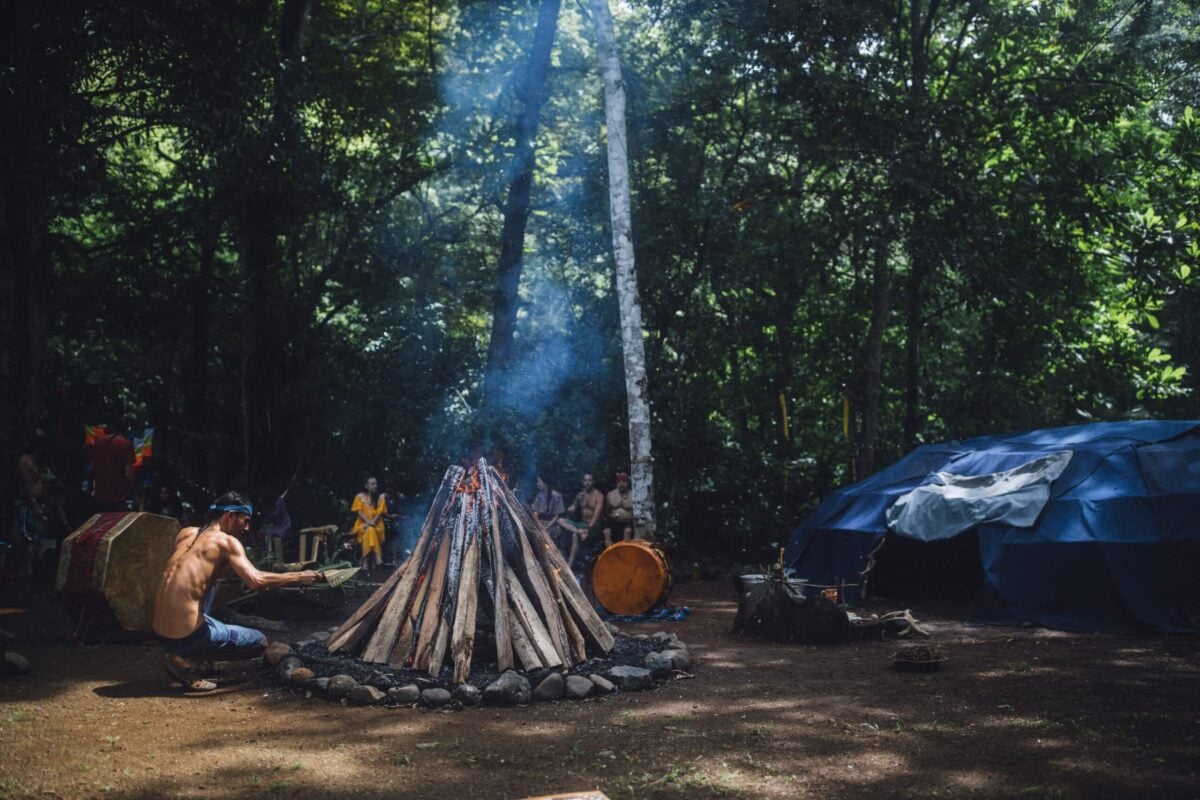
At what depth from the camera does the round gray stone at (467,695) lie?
7.57m

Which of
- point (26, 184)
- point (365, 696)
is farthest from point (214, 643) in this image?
point (26, 184)

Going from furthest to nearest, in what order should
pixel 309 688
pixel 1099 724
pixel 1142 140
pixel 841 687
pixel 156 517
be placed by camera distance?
pixel 1142 140, pixel 156 517, pixel 841 687, pixel 309 688, pixel 1099 724

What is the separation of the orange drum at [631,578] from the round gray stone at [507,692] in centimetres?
459

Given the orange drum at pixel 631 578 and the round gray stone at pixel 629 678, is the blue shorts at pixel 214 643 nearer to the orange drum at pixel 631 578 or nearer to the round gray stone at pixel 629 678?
the round gray stone at pixel 629 678

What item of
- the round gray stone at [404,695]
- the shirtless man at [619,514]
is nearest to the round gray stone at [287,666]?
the round gray stone at [404,695]

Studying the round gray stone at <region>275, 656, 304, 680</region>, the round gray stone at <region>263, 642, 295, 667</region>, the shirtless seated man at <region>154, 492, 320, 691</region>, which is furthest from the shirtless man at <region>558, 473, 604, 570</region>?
the shirtless seated man at <region>154, 492, 320, 691</region>

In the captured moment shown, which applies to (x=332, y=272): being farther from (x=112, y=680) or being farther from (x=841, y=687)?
(x=841, y=687)

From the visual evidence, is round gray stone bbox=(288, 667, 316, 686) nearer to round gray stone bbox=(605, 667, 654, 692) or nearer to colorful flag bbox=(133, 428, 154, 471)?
round gray stone bbox=(605, 667, 654, 692)

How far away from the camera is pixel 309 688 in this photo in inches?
311

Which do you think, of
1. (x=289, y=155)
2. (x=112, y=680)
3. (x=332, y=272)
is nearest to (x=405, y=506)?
(x=332, y=272)

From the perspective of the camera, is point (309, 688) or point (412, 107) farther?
point (412, 107)

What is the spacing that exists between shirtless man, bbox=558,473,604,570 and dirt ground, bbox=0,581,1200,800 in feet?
22.3

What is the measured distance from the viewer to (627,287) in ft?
48.2

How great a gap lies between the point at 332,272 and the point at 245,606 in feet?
35.1
